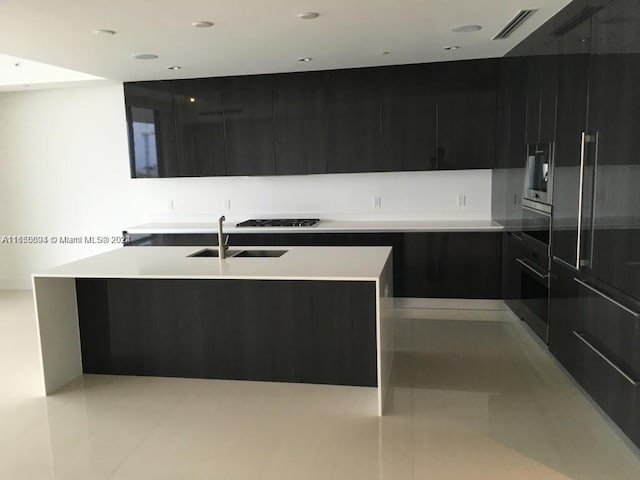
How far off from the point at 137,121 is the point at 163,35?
218 centimetres

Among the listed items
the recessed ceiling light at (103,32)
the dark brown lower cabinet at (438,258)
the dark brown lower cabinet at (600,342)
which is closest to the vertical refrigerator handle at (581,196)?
the dark brown lower cabinet at (600,342)

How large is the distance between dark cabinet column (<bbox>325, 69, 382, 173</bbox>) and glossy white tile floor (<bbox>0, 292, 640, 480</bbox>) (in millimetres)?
2156

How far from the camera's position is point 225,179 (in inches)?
239

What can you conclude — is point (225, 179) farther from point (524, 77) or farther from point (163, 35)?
point (524, 77)

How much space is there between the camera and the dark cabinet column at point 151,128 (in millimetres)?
5746

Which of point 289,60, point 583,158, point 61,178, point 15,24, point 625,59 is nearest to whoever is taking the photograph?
point 625,59

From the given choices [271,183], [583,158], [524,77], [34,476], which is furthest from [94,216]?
[583,158]

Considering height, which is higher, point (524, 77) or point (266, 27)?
point (266, 27)

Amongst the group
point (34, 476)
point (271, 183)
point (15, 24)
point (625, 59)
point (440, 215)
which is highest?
point (15, 24)

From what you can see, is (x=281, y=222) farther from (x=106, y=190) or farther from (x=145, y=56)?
(x=106, y=190)

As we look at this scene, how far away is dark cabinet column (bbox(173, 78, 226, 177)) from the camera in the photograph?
5.64 metres

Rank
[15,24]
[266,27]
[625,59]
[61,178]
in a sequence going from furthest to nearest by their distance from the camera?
[61,178], [266,27], [15,24], [625,59]

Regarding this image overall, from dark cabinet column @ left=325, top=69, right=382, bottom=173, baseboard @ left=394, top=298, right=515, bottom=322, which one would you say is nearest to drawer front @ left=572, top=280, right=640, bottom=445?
baseboard @ left=394, top=298, right=515, bottom=322

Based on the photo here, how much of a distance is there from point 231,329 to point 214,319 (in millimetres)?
138
